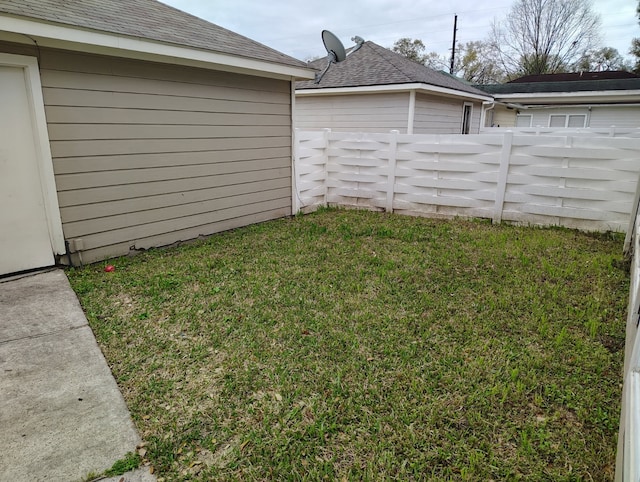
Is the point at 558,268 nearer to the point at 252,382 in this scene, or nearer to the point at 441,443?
the point at 441,443

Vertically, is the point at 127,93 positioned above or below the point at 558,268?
above

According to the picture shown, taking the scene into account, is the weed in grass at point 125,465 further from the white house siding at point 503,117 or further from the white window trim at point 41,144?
the white house siding at point 503,117

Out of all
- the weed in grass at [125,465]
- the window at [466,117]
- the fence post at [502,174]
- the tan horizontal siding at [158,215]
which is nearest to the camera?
the weed in grass at [125,465]

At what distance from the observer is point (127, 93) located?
4.81 meters

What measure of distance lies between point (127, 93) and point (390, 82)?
6.86 m

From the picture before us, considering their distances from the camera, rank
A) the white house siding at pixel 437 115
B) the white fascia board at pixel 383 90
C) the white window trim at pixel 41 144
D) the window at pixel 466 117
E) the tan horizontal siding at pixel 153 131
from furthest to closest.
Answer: the window at pixel 466 117 → the white house siding at pixel 437 115 → the white fascia board at pixel 383 90 → the tan horizontal siding at pixel 153 131 → the white window trim at pixel 41 144

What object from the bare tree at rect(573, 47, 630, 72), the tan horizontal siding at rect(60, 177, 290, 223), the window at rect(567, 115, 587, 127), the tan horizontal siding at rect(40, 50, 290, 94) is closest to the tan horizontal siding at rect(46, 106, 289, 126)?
the tan horizontal siding at rect(40, 50, 290, 94)

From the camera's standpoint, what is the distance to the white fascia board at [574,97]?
16594mm

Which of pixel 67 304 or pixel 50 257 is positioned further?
pixel 50 257

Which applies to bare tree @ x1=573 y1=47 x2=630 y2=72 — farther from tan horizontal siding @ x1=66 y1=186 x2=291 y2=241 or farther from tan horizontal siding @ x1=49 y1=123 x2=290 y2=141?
tan horizontal siding @ x1=66 y1=186 x2=291 y2=241

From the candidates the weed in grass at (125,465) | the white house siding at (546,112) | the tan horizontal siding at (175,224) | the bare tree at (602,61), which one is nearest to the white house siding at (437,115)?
the tan horizontal siding at (175,224)

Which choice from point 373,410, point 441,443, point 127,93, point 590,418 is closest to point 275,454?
point 373,410

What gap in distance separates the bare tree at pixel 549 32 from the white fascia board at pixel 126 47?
36703 mm

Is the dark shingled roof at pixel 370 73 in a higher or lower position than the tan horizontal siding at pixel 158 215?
higher
